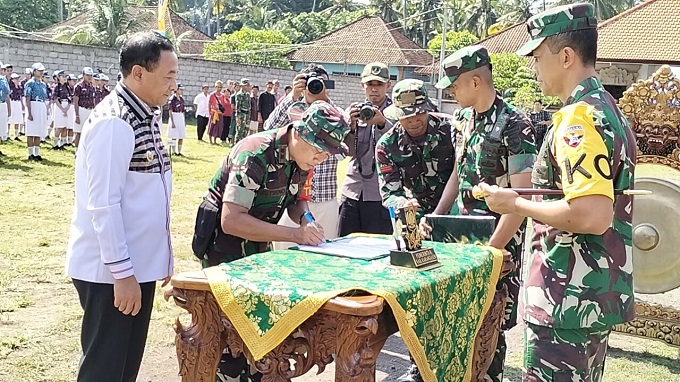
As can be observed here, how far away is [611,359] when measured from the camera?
16.1ft

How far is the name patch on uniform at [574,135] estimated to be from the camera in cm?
227

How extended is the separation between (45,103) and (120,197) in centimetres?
1241

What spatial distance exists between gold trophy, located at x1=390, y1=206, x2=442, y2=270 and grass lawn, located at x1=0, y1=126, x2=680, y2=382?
1.79m

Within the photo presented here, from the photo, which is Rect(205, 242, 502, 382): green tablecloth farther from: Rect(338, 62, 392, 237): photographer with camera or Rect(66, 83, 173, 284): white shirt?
Rect(338, 62, 392, 237): photographer with camera

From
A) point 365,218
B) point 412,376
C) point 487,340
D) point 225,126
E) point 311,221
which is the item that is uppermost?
point 311,221

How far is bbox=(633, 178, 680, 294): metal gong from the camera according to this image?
5020mm

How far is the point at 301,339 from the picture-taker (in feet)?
7.93

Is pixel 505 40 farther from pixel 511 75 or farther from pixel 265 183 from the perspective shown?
pixel 265 183

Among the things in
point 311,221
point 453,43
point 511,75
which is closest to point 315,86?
point 311,221

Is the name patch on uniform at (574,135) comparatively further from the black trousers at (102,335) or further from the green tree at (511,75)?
the green tree at (511,75)

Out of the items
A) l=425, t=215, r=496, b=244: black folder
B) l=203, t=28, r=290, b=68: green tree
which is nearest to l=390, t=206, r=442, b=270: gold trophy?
l=425, t=215, r=496, b=244: black folder

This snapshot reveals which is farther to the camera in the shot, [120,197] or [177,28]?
[177,28]

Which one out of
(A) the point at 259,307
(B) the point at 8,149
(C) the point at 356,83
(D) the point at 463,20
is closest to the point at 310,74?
(A) the point at 259,307

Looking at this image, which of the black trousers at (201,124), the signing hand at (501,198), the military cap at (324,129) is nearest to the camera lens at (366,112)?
the military cap at (324,129)
